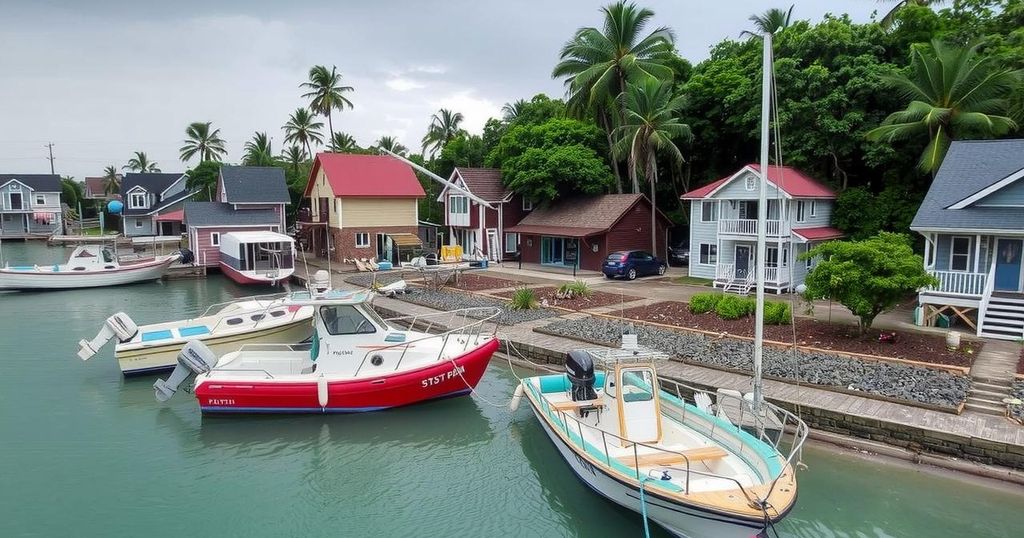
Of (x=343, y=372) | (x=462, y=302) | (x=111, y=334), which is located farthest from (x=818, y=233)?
(x=111, y=334)

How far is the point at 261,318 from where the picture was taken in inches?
738

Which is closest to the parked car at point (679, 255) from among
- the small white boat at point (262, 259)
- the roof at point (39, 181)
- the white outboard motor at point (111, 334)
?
the small white boat at point (262, 259)

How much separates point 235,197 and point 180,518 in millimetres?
33893

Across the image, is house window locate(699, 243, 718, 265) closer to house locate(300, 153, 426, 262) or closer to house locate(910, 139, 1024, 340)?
house locate(910, 139, 1024, 340)

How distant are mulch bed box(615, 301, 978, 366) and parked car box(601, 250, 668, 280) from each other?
863 centimetres

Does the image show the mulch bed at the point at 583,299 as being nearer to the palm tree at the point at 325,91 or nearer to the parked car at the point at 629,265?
the parked car at the point at 629,265

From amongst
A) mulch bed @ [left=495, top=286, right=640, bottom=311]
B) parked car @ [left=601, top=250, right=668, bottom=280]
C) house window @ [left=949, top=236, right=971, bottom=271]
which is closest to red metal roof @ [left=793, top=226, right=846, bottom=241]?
house window @ [left=949, top=236, right=971, bottom=271]

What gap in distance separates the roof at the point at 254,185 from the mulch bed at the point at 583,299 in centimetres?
2228

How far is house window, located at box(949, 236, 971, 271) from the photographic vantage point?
62.7 feet

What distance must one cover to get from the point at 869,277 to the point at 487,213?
998 inches

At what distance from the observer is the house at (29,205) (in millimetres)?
68125

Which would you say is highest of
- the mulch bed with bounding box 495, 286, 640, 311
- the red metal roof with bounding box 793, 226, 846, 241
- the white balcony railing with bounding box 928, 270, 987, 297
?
the red metal roof with bounding box 793, 226, 846, 241

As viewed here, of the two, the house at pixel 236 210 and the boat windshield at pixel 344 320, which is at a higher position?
the house at pixel 236 210

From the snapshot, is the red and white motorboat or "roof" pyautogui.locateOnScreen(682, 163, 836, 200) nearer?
the red and white motorboat
